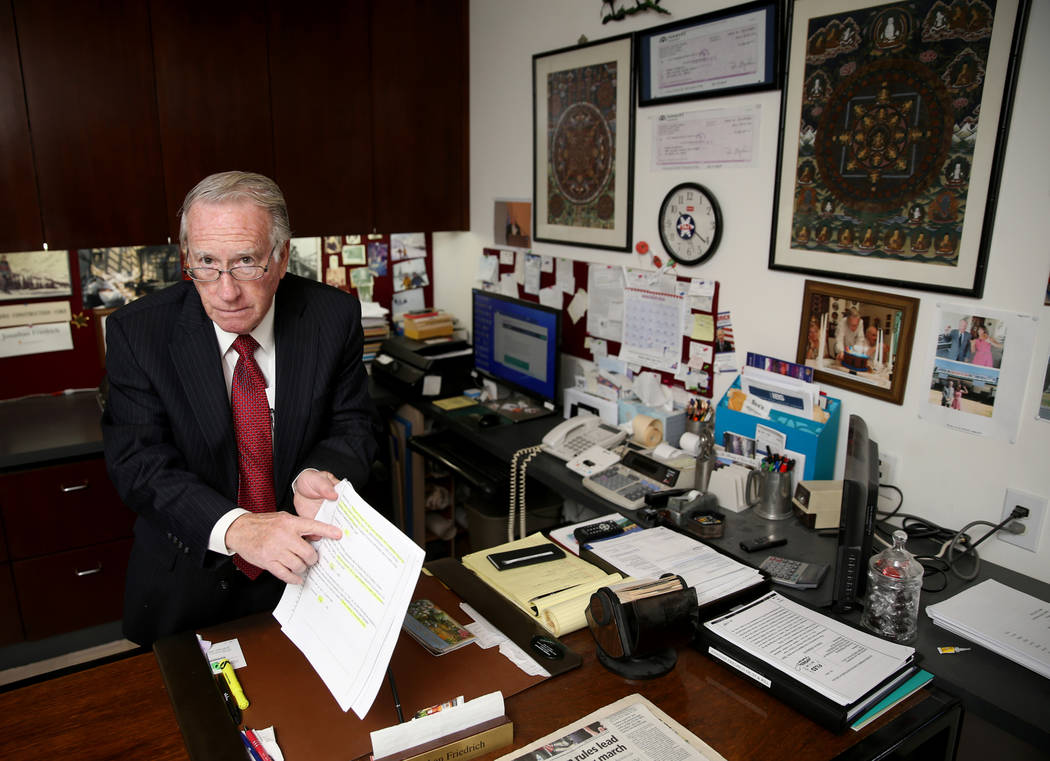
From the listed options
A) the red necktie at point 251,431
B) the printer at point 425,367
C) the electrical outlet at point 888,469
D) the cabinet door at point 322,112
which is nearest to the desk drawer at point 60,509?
the printer at point 425,367

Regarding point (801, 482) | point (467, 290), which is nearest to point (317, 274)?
point (467, 290)

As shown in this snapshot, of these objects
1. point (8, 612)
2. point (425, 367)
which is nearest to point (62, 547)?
point (8, 612)

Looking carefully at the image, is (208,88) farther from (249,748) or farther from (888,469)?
(888,469)

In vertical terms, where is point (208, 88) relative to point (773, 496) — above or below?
above

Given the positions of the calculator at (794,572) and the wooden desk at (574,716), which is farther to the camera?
the calculator at (794,572)

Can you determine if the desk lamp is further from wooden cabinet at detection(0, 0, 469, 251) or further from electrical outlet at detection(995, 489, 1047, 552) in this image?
wooden cabinet at detection(0, 0, 469, 251)

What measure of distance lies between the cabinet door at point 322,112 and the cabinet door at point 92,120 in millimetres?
500

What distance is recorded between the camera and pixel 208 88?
9.81ft

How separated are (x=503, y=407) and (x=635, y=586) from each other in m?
1.76

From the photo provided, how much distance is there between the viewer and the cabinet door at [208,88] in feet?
9.50

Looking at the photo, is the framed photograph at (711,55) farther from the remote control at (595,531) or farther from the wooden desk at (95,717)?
the wooden desk at (95,717)

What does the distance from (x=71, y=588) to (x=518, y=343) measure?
1935mm

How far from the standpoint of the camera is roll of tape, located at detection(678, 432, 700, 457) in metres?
2.39

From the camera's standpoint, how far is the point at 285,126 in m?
3.17
